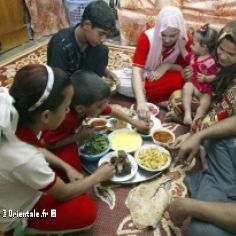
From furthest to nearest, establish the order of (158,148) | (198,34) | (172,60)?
(172,60) < (198,34) < (158,148)

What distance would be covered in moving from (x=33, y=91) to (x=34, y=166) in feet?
0.82

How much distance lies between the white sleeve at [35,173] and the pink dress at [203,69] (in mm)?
1265

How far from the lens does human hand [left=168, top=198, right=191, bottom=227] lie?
48.3 inches

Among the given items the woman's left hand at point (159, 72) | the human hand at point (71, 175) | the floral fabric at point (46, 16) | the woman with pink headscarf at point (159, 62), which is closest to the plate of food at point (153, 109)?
the woman with pink headscarf at point (159, 62)

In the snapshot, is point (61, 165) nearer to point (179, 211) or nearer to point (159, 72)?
point (179, 211)

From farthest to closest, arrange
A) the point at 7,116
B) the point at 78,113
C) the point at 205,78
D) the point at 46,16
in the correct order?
the point at 46,16 < the point at 205,78 < the point at 78,113 < the point at 7,116

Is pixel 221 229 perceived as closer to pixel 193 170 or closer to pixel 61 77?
pixel 193 170

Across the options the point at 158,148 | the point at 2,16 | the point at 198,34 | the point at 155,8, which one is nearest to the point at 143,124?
the point at 158,148

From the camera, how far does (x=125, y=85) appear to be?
7.32ft

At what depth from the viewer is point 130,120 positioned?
1.73 m

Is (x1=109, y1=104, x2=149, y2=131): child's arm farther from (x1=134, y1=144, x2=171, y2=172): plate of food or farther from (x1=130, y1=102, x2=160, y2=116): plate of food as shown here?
(x1=130, y1=102, x2=160, y2=116): plate of food

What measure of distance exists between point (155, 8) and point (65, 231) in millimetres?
2527

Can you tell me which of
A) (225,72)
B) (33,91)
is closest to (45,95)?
(33,91)

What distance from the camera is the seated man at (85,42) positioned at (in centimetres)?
168
